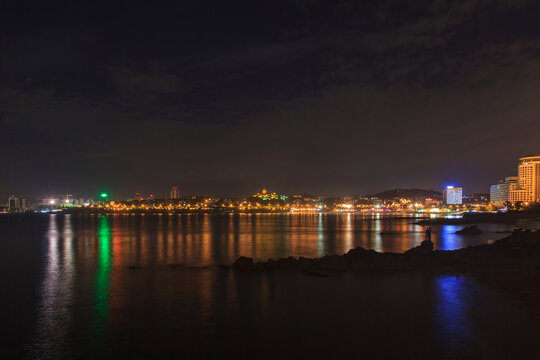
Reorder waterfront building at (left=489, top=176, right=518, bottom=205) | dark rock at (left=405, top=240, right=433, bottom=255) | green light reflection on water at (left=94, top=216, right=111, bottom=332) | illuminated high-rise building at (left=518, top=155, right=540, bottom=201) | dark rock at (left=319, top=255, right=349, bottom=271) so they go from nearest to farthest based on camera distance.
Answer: green light reflection on water at (left=94, top=216, right=111, bottom=332), dark rock at (left=319, top=255, right=349, bottom=271), dark rock at (left=405, top=240, right=433, bottom=255), illuminated high-rise building at (left=518, top=155, right=540, bottom=201), waterfront building at (left=489, top=176, right=518, bottom=205)

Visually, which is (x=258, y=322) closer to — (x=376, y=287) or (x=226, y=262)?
(x=376, y=287)

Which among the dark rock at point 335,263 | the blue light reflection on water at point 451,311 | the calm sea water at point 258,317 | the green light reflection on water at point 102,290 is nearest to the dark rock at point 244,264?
the calm sea water at point 258,317

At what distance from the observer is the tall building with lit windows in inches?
5123

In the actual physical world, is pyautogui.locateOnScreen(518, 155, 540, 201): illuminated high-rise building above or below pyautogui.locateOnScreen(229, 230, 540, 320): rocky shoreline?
above

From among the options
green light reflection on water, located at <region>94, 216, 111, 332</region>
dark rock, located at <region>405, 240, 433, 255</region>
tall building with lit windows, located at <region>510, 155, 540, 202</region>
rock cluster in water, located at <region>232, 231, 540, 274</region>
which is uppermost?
tall building with lit windows, located at <region>510, 155, 540, 202</region>

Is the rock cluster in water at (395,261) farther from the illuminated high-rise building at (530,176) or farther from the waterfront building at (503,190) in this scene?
the waterfront building at (503,190)

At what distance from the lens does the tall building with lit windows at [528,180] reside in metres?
130

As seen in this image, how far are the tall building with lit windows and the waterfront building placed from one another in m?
4.16

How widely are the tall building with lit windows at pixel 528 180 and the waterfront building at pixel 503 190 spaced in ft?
13.7

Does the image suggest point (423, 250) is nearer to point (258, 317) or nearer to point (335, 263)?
point (335, 263)

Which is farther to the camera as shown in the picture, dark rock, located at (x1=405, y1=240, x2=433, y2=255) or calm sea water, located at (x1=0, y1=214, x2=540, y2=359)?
dark rock, located at (x1=405, y1=240, x2=433, y2=255)

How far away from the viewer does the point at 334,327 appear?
A: 10453 millimetres

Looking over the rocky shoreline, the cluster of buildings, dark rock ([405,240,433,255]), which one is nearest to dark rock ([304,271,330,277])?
the rocky shoreline

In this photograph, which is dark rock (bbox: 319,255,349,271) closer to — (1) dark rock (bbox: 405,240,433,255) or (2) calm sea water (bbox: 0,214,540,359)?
(2) calm sea water (bbox: 0,214,540,359)
